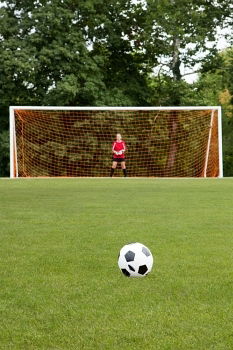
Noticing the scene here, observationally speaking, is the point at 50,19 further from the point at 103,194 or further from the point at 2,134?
the point at 103,194

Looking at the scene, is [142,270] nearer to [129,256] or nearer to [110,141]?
[129,256]

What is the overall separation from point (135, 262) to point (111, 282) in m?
0.31

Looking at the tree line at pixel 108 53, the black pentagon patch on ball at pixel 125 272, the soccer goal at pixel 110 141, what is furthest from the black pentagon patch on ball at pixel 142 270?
the tree line at pixel 108 53

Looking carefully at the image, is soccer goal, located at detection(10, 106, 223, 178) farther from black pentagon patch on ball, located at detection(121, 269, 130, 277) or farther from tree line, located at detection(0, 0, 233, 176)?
black pentagon patch on ball, located at detection(121, 269, 130, 277)

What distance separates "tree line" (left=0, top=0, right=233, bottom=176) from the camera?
33.9 m

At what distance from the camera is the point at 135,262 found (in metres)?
5.65

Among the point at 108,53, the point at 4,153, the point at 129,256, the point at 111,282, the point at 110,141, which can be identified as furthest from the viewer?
the point at 108,53

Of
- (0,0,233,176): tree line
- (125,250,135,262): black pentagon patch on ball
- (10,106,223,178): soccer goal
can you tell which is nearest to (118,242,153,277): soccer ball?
(125,250,135,262): black pentagon patch on ball

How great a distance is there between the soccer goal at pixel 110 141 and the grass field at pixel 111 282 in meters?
19.5

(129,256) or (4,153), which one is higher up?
(129,256)

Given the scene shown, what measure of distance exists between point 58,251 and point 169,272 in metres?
1.64

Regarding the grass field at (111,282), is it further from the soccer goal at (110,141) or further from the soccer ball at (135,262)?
the soccer goal at (110,141)

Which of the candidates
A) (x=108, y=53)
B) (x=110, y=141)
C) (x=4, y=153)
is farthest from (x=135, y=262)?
(x=108, y=53)

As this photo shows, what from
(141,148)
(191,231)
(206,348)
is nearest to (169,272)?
(206,348)
